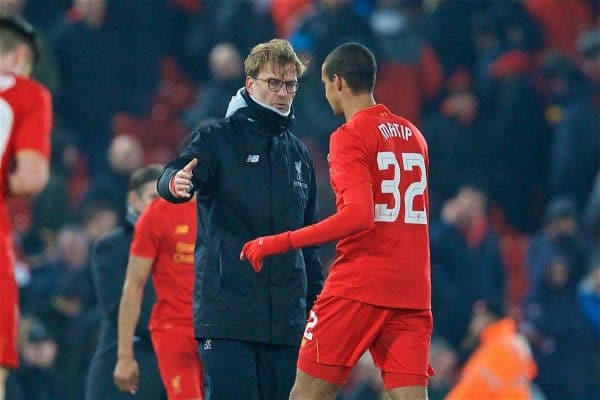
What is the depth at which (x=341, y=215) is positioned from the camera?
667 cm

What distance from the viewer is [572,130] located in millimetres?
13852

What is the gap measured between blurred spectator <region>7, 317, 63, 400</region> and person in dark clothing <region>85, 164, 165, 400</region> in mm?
2682

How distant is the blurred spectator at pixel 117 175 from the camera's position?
1383cm

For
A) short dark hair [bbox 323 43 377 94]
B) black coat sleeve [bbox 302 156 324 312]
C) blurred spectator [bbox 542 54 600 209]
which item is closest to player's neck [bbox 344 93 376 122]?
short dark hair [bbox 323 43 377 94]

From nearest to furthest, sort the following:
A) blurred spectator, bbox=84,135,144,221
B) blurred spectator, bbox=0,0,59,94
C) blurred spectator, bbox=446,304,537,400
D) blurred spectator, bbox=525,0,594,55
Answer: blurred spectator, bbox=446,304,537,400, blurred spectator, bbox=84,135,144,221, blurred spectator, bbox=0,0,59,94, blurred spectator, bbox=525,0,594,55

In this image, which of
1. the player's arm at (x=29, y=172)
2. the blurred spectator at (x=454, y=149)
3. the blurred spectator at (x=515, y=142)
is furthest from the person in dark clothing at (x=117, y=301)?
the blurred spectator at (x=515, y=142)

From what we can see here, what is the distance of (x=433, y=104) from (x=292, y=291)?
24.9ft

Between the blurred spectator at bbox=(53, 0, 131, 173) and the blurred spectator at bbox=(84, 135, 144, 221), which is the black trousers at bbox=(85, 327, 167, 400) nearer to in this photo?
the blurred spectator at bbox=(84, 135, 144, 221)

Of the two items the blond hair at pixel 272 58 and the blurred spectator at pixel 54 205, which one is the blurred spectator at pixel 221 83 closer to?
the blurred spectator at pixel 54 205

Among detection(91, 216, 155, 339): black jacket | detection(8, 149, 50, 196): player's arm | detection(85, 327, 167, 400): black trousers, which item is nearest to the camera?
detection(8, 149, 50, 196): player's arm

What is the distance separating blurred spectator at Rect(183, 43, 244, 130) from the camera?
13852 millimetres

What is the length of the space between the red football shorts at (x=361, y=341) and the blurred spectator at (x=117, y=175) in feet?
23.2

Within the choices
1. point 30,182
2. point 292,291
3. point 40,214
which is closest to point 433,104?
point 40,214

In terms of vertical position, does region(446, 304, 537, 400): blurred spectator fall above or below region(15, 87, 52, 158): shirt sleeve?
below
